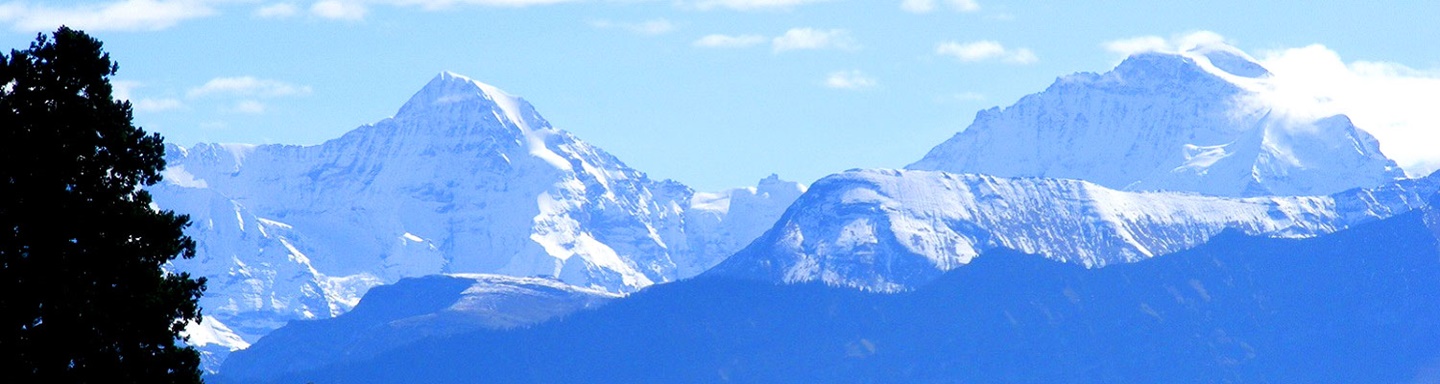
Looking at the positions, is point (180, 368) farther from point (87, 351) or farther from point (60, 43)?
point (60, 43)

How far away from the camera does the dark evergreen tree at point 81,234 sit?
49.4 m

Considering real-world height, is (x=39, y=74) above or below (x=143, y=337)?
above

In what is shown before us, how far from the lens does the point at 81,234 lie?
50094 mm

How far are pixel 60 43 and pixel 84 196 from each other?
9.39ft

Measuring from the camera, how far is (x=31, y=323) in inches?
1950

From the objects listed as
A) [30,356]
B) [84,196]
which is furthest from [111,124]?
[30,356]

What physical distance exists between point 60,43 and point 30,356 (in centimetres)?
583

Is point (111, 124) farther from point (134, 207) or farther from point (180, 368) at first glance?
point (180, 368)

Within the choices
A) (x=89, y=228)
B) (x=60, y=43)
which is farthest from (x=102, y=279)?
(x=60, y=43)

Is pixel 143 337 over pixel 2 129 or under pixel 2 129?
under

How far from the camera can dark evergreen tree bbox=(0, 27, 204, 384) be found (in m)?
49.4

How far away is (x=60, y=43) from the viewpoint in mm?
50594

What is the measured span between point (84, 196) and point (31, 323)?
253 cm

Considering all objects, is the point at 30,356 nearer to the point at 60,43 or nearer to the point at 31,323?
the point at 31,323
